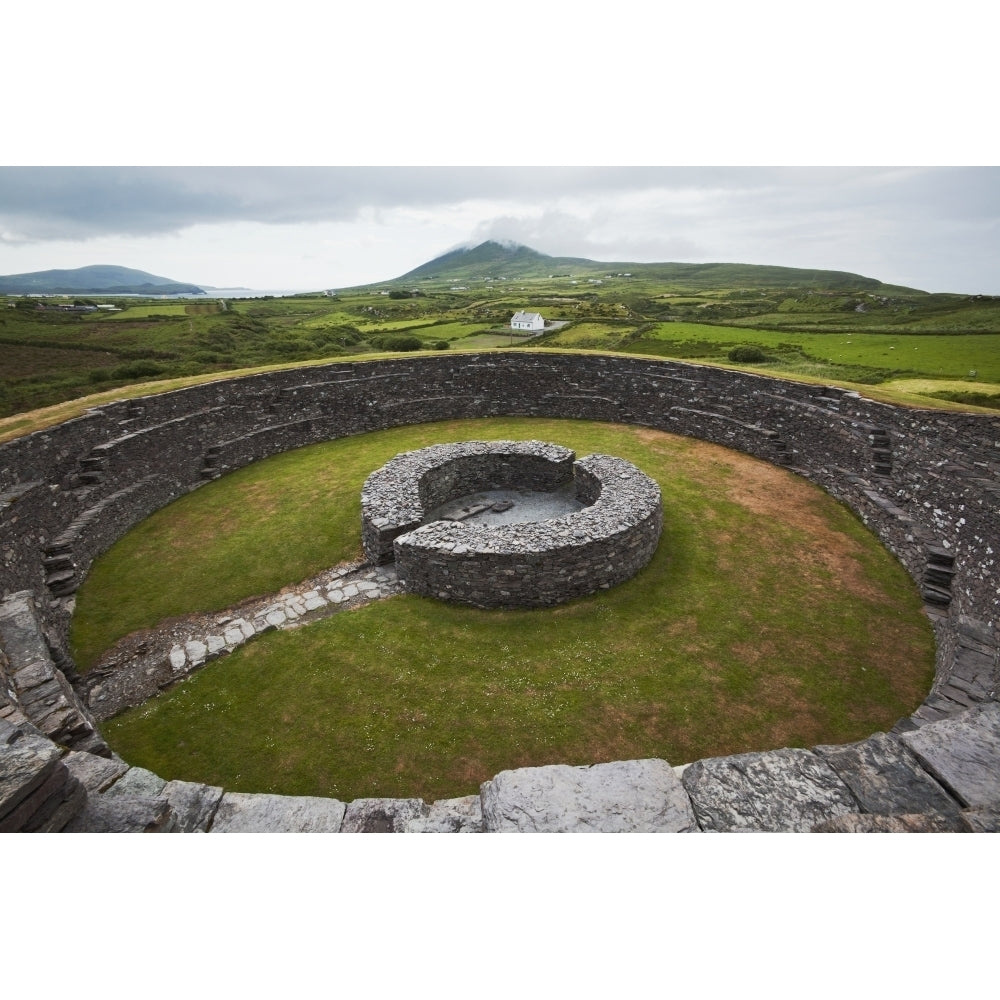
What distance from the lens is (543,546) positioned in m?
11.0

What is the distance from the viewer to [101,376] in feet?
70.1

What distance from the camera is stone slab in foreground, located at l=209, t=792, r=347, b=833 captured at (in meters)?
5.58

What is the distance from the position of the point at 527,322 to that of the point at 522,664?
41238 millimetres

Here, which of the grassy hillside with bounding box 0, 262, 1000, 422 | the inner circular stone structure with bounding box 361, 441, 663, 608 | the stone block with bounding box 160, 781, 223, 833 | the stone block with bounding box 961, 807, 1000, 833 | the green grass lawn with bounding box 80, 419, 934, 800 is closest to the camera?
the stone block with bounding box 961, 807, 1000, 833

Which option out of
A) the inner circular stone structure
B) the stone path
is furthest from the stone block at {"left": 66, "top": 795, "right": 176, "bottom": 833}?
the inner circular stone structure

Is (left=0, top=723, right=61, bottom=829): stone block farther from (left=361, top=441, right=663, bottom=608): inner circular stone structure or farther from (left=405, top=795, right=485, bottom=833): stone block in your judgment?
Result: (left=361, top=441, right=663, bottom=608): inner circular stone structure

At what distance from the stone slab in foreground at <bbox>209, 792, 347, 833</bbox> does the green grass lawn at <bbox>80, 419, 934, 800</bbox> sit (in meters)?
1.66

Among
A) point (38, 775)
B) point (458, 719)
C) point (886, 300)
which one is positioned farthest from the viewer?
point (886, 300)

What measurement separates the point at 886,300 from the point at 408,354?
4644 centimetres

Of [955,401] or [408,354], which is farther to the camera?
[408,354]

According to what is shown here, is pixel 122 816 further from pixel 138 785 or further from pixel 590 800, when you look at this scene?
pixel 590 800

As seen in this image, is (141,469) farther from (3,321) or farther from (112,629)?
(3,321)

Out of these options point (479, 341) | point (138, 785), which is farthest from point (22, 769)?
point (479, 341)

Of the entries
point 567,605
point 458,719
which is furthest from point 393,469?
point 458,719
